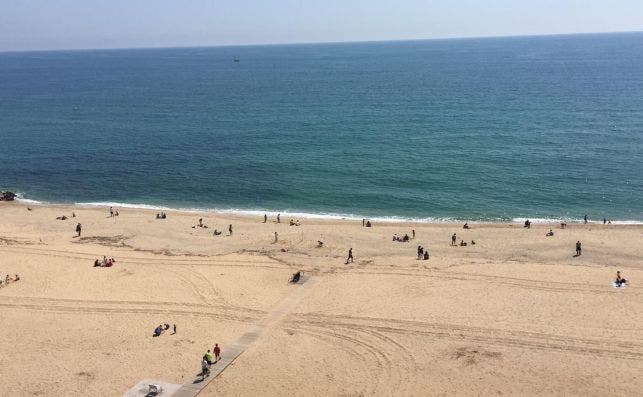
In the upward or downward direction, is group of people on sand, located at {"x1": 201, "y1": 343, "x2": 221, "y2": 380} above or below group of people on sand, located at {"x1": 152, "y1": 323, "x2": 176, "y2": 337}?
below

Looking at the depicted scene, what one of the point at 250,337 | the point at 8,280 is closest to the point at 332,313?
the point at 250,337

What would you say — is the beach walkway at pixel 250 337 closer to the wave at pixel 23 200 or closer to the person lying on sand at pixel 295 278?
the person lying on sand at pixel 295 278

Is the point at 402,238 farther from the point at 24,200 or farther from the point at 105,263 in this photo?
the point at 24,200

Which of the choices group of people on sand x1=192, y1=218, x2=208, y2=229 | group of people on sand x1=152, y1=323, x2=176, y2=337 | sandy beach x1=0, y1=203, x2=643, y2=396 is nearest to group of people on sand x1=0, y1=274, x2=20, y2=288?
sandy beach x1=0, y1=203, x2=643, y2=396

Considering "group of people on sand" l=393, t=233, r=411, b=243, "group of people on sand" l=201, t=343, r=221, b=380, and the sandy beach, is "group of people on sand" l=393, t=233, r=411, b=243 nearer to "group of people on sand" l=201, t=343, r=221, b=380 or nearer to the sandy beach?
the sandy beach

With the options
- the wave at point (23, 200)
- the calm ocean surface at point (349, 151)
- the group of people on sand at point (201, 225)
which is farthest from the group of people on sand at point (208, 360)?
the wave at point (23, 200)

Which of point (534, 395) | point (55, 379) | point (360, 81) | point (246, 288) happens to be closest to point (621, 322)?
point (534, 395)

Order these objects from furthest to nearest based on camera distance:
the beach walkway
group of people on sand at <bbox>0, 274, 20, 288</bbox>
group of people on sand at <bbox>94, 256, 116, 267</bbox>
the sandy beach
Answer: group of people on sand at <bbox>94, 256, 116, 267</bbox> → group of people on sand at <bbox>0, 274, 20, 288</bbox> → the sandy beach → the beach walkway
